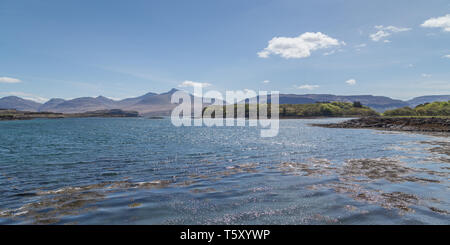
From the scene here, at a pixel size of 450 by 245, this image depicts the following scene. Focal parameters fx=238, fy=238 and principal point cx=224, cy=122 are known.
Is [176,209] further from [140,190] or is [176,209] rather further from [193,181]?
[193,181]

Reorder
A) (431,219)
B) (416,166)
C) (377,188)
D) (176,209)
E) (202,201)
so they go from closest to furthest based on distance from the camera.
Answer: (431,219) → (176,209) → (202,201) → (377,188) → (416,166)

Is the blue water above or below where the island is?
below

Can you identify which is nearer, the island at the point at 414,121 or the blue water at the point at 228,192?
the blue water at the point at 228,192

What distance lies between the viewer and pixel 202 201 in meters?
12.8

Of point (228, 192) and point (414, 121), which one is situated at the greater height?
A: point (414, 121)

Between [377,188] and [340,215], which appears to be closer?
[340,215]

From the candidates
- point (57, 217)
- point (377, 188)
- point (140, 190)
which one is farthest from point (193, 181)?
point (377, 188)

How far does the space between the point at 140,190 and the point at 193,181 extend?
3790 millimetres

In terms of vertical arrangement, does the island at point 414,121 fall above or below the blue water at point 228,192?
above

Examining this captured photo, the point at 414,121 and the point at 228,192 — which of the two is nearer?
the point at 228,192

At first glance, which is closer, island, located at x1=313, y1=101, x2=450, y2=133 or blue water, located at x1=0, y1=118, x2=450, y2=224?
blue water, located at x1=0, y1=118, x2=450, y2=224

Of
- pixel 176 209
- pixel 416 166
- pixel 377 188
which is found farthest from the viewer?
pixel 416 166
